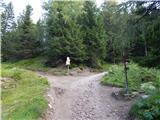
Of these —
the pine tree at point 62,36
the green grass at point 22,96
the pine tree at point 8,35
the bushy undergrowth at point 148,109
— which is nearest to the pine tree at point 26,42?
the pine tree at point 8,35

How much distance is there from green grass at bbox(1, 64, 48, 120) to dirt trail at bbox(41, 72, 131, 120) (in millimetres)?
434

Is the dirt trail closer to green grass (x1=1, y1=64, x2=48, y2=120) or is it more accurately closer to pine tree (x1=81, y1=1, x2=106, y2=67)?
green grass (x1=1, y1=64, x2=48, y2=120)

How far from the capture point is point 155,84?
15016mm


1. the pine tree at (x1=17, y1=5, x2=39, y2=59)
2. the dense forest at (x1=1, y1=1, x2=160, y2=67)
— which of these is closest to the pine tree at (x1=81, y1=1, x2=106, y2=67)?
the dense forest at (x1=1, y1=1, x2=160, y2=67)

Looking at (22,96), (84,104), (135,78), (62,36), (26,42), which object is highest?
(62,36)

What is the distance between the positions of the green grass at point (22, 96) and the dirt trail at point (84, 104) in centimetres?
43

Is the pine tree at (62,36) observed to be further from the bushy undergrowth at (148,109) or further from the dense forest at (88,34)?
the bushy undergrowth at (148,109)

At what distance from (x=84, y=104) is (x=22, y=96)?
110 inches

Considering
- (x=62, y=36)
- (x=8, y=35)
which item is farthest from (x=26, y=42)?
(x=62, y=36)

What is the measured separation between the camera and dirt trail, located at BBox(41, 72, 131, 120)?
1120cm

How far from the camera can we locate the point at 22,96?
13320 millimetres

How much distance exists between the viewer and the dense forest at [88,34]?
442 inches

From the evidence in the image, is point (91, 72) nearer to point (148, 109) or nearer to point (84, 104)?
point (84, 104)

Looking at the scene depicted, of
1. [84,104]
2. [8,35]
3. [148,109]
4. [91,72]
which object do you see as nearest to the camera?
[148,109]
